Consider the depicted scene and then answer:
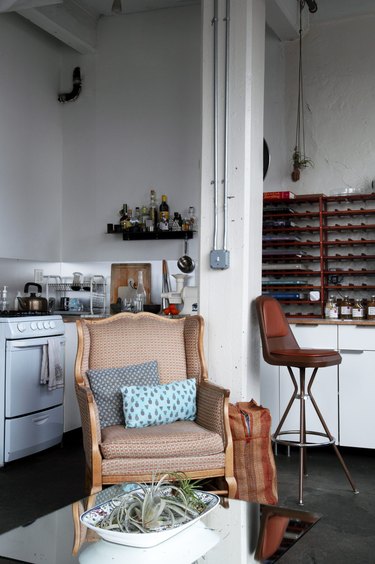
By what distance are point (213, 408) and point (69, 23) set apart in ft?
13.1

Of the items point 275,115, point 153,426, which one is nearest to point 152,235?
point 275,115

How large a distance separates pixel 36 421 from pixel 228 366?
1.56m

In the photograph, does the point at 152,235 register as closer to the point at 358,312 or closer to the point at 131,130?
the point at 131,130

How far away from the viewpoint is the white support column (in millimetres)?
3977

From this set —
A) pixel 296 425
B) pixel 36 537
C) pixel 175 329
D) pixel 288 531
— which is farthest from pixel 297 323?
pixel 36 537

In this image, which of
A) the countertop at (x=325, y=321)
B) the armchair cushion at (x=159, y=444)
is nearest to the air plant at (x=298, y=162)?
the countertop at (x=325, y=321)

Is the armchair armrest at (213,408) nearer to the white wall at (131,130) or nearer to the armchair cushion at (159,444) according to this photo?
the armchair cushion at (159,444)

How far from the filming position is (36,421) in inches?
183

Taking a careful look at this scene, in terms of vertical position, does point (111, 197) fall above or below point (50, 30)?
below

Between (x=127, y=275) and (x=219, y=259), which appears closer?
(x=219, y=259)

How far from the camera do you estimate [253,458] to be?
353cm

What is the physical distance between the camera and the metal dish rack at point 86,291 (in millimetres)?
5898

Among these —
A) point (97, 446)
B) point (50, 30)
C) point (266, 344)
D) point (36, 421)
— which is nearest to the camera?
point (97, 446)

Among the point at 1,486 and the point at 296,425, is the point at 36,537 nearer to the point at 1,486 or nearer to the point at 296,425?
the point at 1,486
